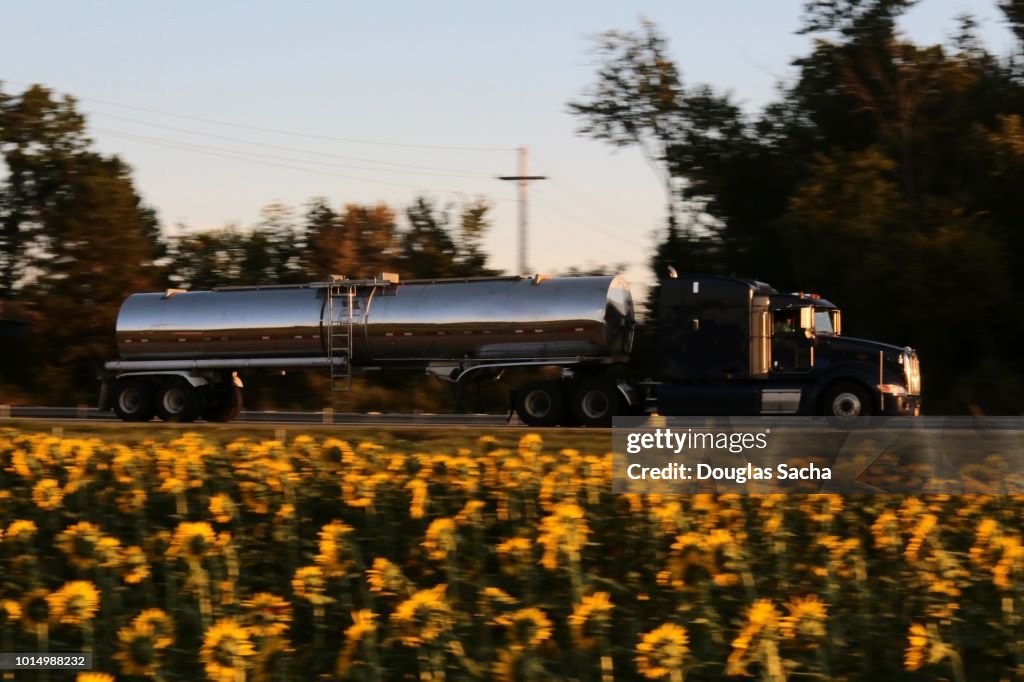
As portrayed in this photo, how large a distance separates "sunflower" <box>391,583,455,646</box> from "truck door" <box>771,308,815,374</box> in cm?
1849

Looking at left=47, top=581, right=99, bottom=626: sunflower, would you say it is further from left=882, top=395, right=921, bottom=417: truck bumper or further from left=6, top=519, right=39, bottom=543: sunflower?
left=882, top=395, right=921, bottom=417: truck bumper

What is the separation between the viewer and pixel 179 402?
2916cm

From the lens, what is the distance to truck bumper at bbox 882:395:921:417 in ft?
77.6

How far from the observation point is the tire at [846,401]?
23.7 m

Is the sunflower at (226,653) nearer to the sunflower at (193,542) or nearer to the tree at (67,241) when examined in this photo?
the sunflower at (193,542)

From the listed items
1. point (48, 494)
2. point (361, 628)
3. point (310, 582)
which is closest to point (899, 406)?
point (48, 494)

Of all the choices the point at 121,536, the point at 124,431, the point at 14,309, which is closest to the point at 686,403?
the point at 124,431

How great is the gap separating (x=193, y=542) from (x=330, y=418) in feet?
71.9

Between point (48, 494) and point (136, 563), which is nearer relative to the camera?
point (136, 563)

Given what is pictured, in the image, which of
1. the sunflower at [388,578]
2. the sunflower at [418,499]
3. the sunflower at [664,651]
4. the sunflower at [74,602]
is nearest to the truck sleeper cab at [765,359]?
the sunflower at [418,499]

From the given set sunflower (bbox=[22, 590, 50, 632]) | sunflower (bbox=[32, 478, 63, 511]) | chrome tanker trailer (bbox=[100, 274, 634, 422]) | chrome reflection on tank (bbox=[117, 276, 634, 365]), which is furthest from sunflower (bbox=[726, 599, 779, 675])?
chrome reflection on tank (bbox=[117, 276, 634, 365])

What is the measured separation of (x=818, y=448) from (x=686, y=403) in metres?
13.5

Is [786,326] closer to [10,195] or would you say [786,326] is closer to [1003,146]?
[1003,146]

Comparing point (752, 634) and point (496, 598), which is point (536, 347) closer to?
point (496, 598)
